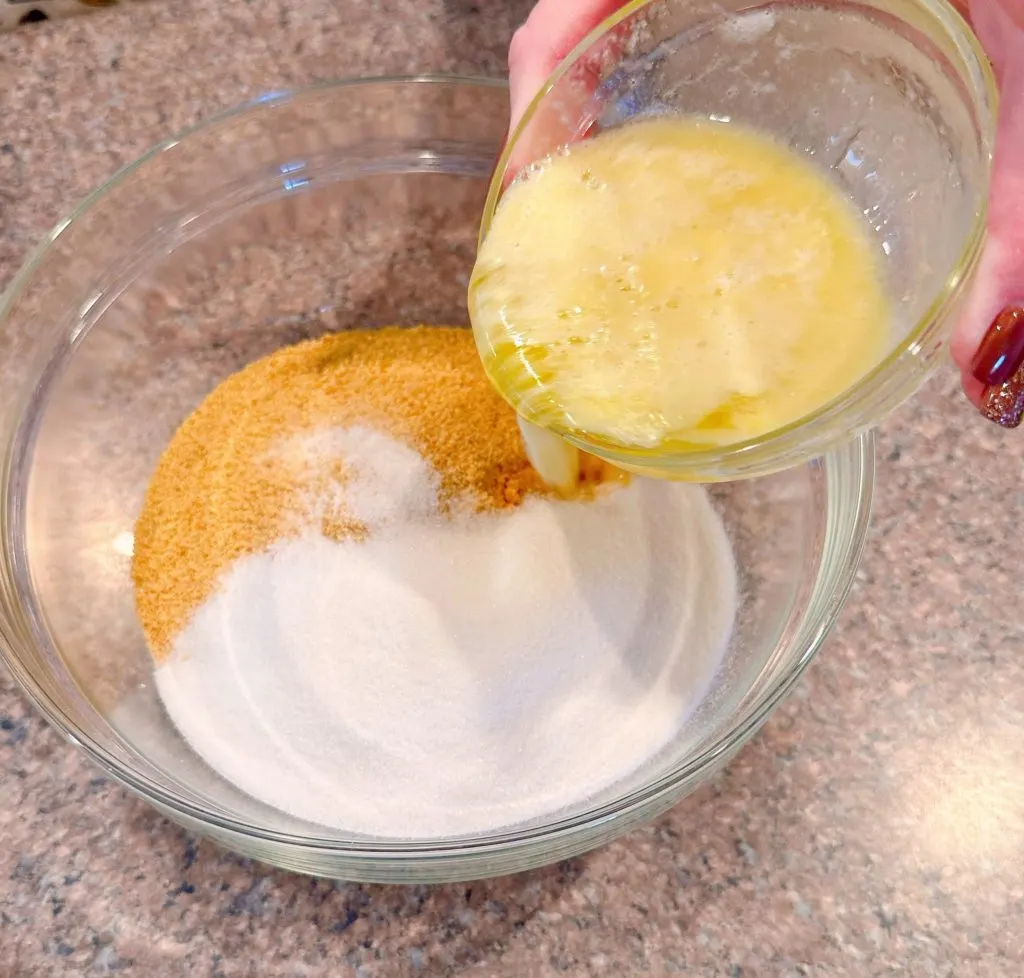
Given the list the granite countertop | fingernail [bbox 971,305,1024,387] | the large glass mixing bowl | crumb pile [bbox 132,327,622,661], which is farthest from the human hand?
crumb pile [bbox 132,327,622,661]

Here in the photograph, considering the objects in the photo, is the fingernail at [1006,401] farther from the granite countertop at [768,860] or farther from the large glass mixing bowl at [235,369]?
the granite countertop at [768,860]

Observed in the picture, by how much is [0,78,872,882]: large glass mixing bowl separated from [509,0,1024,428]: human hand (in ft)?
0.70

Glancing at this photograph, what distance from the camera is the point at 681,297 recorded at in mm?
731

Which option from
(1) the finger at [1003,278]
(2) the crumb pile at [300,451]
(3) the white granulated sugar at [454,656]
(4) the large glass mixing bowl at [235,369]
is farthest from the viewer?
(2) the crumb pile at [300,451]

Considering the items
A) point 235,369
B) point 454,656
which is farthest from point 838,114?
point 235,369

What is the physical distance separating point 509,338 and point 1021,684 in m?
0.61

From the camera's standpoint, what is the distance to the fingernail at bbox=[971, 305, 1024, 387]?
61cm

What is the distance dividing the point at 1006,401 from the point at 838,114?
286 millimetres

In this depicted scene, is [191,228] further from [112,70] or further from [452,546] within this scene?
[452,546]

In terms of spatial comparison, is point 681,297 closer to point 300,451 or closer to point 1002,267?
point 1002,267

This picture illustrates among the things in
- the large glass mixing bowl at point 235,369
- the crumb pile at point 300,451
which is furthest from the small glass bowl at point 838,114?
the crumb pile at point 300,451

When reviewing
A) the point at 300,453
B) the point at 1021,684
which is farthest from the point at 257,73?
the point at 1021,684

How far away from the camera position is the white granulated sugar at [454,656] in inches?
35.8

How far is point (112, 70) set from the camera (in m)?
1.28
